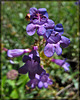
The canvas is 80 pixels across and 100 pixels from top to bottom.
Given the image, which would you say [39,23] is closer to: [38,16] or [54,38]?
[38,16]

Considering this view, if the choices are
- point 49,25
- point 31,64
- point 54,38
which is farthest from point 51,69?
point 49,25

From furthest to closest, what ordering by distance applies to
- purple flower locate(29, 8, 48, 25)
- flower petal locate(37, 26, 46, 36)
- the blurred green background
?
the blurred green background
purple flower locate(29, 8, 48, 25)
flower petal locate(37, 26, 46, 36)

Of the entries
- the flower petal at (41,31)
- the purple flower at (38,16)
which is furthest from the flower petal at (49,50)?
the purple flower at (38,16)

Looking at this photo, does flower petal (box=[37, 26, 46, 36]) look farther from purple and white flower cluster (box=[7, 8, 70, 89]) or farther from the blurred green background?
the blurred green background

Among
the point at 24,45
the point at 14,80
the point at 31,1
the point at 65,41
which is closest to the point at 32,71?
the point at 65,41

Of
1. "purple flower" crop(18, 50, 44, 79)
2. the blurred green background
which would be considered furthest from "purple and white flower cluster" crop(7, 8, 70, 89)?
the blurred green background

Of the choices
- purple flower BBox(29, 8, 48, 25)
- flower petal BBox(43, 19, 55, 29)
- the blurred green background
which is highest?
purple flower BBox(29, 8, 48, 25)

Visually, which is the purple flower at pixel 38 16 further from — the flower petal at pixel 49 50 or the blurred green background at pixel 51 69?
the blurred green background at pixel 51 69

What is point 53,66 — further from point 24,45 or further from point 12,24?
point 12,24
